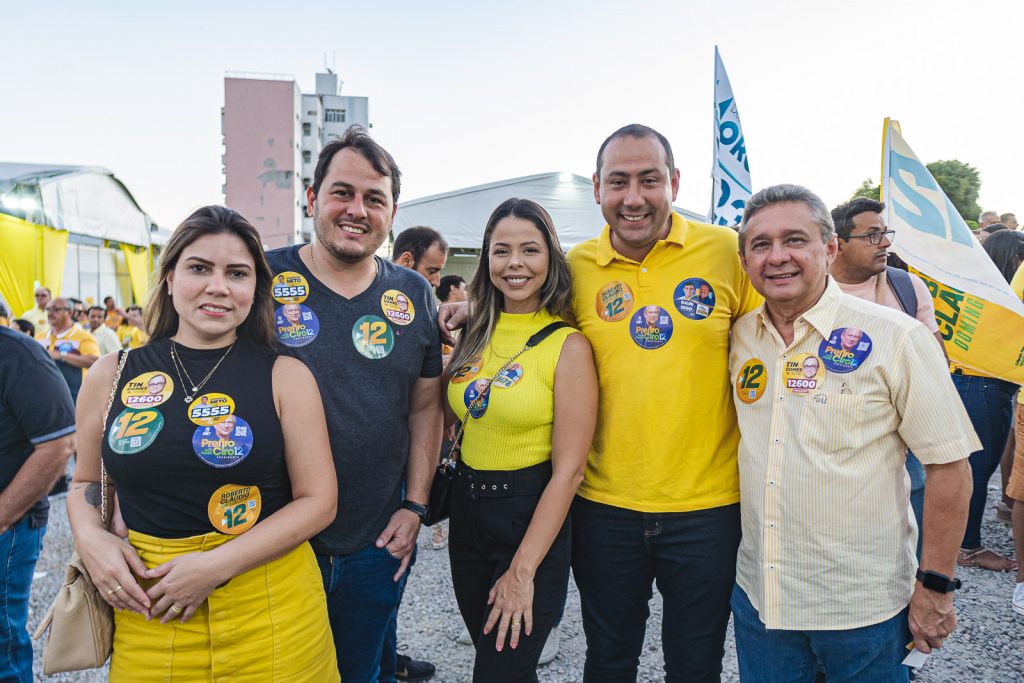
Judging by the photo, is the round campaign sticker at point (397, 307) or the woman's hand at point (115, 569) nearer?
the woman's hand at point (115, 569)

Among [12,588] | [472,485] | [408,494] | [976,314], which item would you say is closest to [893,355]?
[472,485]

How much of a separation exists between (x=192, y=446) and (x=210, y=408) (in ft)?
0.37

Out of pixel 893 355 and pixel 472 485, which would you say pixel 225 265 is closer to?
pixel 472 485

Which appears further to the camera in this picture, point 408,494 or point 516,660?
point 408,494

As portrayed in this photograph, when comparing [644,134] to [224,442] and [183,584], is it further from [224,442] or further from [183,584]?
[183,584]

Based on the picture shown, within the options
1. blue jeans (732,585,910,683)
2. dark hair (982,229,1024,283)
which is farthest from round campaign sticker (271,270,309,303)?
dark hair (982,229,1024,283)

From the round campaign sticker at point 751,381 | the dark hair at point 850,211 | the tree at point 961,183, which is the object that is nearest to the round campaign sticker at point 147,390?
the round campaign sticker at point 751,381

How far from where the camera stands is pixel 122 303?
1380 centimetres

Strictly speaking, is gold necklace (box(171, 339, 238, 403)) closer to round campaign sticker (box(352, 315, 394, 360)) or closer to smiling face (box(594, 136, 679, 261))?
round campaign sticker (box(352, 315, 394, 360))

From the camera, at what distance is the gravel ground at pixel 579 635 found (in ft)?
9.85

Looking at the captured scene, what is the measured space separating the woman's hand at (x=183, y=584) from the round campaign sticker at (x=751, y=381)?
5.61 ft

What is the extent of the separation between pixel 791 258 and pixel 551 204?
26.8ft

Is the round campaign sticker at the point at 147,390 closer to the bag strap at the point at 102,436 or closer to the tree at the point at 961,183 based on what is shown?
the bag strap at the point at 102,436

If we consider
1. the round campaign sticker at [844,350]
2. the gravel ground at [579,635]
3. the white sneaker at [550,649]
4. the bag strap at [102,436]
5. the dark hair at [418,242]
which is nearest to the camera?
the bag strap at [102,436]
